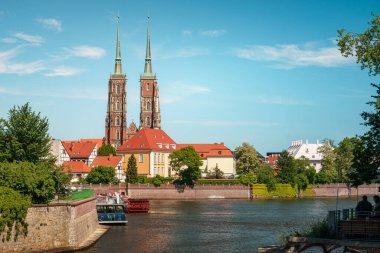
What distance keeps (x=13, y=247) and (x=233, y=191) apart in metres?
83.9

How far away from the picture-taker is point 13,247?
36469 mm

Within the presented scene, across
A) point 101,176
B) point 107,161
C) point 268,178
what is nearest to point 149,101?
point 107,161

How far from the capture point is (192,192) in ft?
386

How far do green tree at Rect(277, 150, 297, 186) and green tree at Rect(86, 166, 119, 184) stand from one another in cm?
3227

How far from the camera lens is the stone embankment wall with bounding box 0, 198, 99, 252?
123 feet

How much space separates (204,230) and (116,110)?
12510 cm

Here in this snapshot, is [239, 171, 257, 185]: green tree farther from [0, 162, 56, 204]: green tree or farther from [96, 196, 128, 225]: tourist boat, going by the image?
[0, 162, 56, 204]: green tree

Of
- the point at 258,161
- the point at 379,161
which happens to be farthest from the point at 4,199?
the point at 258,161

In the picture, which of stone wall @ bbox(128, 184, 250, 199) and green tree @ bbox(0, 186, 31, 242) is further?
stone wall @ bbox(128, 184, 250, 199)

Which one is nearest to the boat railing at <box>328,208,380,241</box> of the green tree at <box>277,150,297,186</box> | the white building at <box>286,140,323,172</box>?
the green tree at <box>277,150,297,186</box>

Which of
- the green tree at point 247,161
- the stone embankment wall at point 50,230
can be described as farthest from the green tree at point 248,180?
the stone embankment wall at point 50,230

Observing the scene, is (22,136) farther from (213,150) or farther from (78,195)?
(213,150)

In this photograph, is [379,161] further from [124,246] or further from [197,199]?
[197,199]

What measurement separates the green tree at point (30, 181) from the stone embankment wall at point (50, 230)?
3.52 ft
